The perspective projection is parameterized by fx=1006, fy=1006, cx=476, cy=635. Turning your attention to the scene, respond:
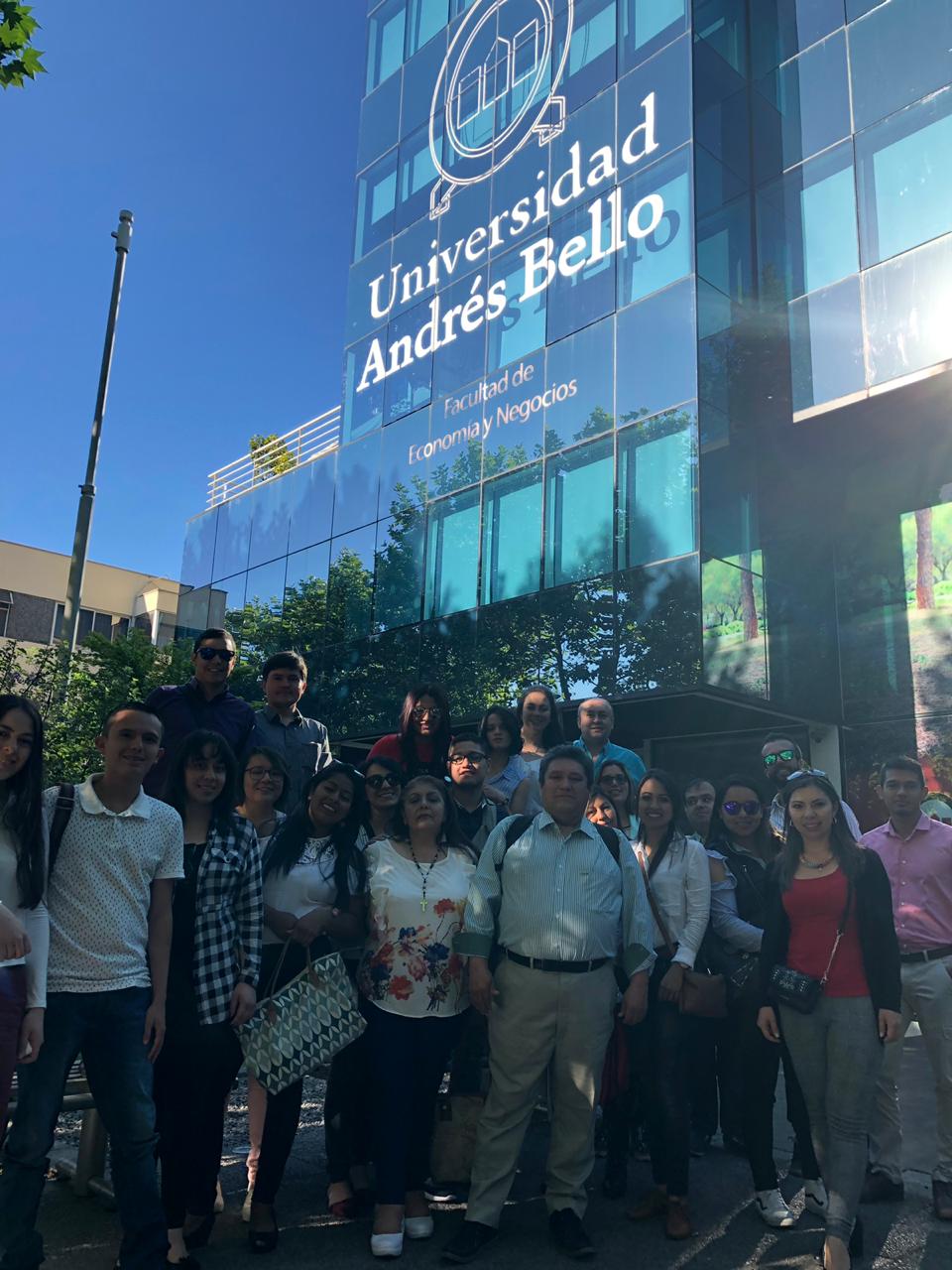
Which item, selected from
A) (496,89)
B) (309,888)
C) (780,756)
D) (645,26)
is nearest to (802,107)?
(645,26)

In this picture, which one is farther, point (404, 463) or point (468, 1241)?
point (404, 463)

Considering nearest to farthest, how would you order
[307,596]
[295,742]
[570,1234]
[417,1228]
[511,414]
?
1. [570,1234]
2. [417,1228]
3. [295,742]
4. [511,414]
5. [307,596]

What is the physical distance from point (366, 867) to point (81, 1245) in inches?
70.4

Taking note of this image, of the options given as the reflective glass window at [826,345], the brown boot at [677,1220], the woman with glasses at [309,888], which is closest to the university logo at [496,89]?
the reflective glass window at [826,345]

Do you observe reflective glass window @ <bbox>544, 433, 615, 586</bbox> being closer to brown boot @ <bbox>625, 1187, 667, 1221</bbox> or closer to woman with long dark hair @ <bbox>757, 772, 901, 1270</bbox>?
woman with long dark hair @ <bbox>757, 772, 901, 1270</bbox>

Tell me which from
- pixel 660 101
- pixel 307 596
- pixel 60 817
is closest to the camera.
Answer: pixel 60 817

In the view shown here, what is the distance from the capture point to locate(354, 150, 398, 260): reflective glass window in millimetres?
19156

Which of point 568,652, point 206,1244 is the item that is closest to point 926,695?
point 568,652

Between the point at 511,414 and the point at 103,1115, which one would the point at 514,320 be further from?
the point at 103,1115

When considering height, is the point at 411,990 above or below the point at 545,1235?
above

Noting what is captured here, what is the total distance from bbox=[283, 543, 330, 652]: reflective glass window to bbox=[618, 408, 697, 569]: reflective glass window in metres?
7.26

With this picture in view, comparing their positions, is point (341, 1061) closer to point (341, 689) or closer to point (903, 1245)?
point (903, 1245)

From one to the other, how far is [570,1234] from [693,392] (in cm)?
1029

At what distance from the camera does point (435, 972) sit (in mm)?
4246
